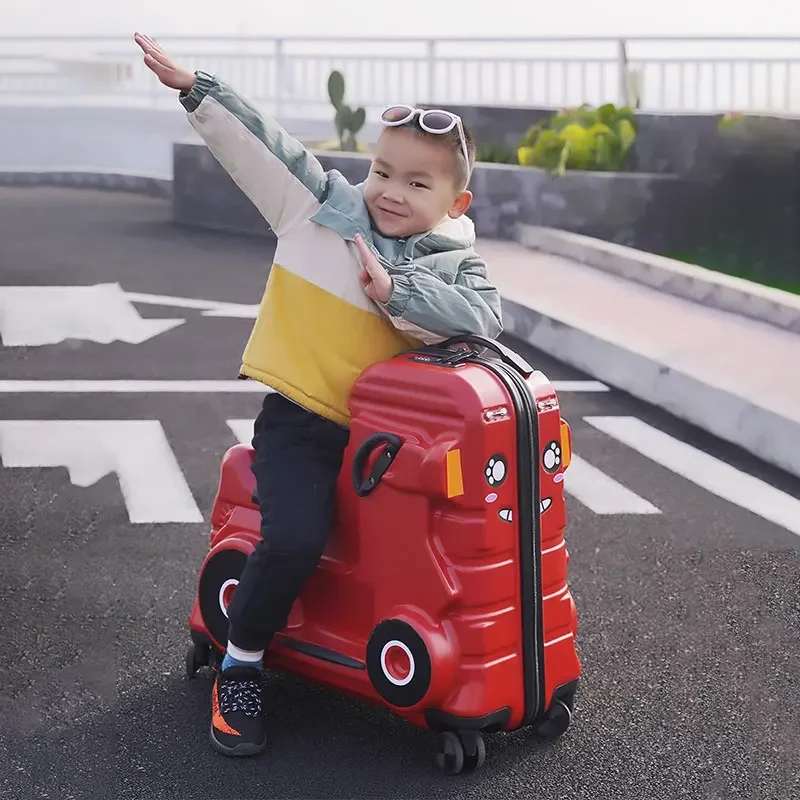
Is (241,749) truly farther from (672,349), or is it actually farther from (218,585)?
(672,349)

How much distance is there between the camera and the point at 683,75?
14.0 metres

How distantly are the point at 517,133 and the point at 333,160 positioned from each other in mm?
2055

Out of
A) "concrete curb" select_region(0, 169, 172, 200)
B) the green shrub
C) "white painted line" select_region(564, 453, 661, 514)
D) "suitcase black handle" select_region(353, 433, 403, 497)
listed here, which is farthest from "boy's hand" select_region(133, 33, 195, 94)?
"concrete curb" select_region(0, 169, 172, 200)

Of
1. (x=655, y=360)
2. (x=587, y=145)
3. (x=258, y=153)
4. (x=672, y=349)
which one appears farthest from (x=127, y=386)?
(x=587, y=145)

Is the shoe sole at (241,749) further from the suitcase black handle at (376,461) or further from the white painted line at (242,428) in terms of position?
the white painted line at (242,428)

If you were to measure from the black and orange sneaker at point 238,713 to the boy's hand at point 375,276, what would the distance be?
928 millimetres

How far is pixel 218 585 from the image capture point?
130 inches

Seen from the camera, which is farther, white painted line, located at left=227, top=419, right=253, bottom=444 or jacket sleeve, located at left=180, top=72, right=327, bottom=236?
white painted line, located at left=227, top=419, right=253, bottom=444

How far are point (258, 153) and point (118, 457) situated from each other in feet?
8.14

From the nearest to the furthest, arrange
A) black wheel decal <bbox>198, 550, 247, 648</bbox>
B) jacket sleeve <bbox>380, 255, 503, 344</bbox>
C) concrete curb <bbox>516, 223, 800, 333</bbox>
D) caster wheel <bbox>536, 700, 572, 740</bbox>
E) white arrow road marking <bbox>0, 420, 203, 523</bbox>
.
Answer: jacket sleeve <bbox>380, 255, 503, 344</bbox>
caster wheel <bbox>536, 700, 572, 740</bbox>
black wheel decal <bbox>198, 550, 247, 648</bbox>
white arrow road marking <bbox>0, 420, 203, 523</bbox>
concrete curb <bbox>516, 223, 800, 333</bbox>

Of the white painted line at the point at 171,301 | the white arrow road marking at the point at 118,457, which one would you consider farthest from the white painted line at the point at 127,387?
the white painted line at the point at 171,301

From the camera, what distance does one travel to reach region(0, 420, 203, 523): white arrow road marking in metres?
4.78

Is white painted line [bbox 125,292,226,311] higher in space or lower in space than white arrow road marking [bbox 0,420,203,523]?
higher

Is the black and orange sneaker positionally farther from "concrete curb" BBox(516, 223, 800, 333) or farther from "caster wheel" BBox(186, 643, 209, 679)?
"concrete curb" BBox(516, 223, 800, 333)
